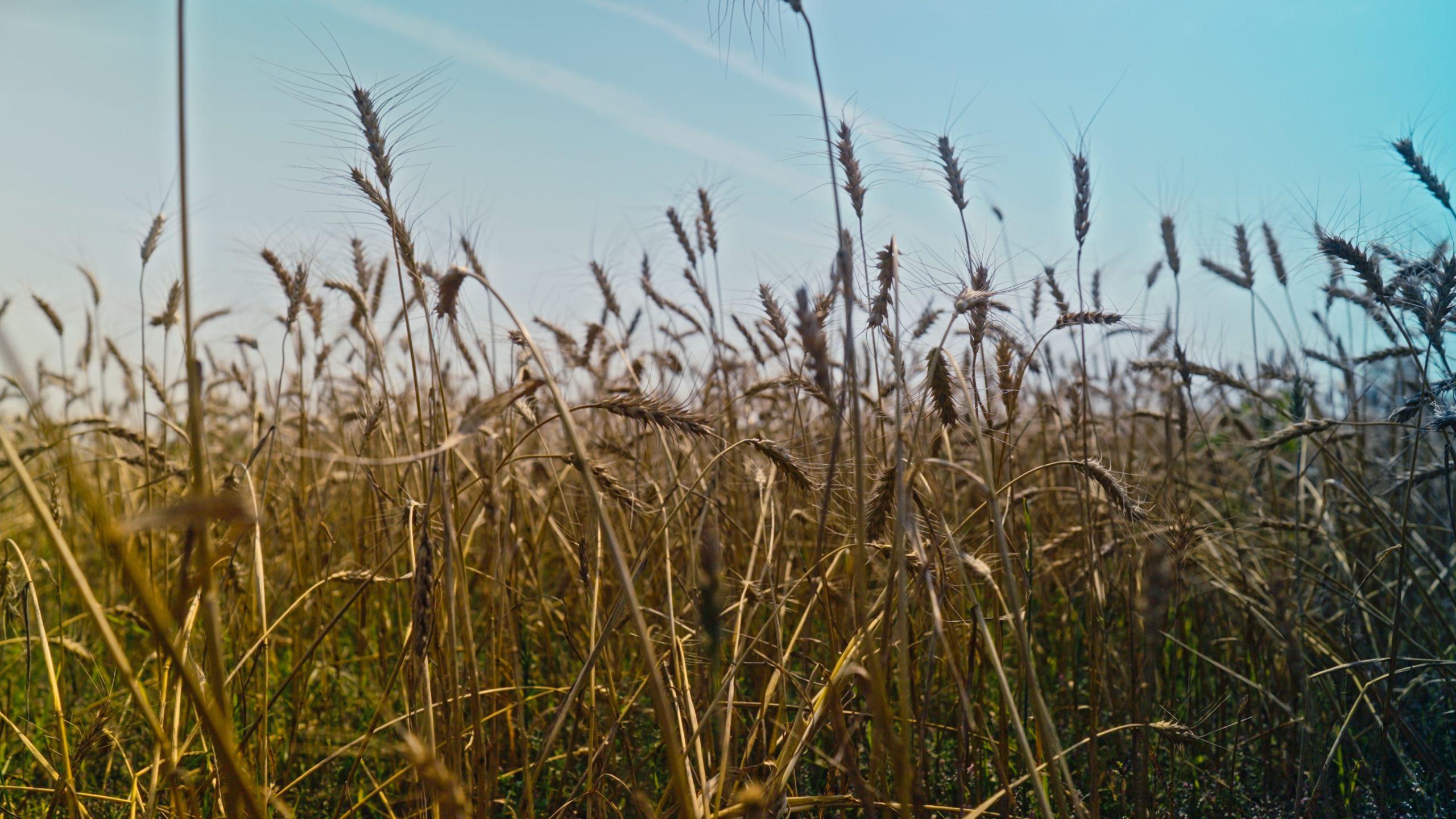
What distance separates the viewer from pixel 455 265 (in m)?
1.31

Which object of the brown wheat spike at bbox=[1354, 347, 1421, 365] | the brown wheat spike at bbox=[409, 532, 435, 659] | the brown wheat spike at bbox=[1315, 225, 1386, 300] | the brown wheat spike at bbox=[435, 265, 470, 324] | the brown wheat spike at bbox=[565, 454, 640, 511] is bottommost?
the brown wheat spike at bbox=[409, 532, 435, 659]

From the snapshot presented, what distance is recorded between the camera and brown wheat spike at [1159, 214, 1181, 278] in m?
3.18

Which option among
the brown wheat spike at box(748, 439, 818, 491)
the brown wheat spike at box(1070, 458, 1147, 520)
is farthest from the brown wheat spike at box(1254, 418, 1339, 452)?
the brown wheat spike at box(748, 439, 818, 491)

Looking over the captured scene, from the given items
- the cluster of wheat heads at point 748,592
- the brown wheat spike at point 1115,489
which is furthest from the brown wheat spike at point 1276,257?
the brown wheat spike at point 1115,489

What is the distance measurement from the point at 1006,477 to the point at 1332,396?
278 cm

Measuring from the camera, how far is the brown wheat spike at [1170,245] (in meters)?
3.18

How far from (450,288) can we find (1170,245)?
2885mm

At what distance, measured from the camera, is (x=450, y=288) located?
4.39ft

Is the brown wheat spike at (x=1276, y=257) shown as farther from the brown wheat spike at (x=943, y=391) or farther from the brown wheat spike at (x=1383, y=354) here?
the brown wheat spike at (x=943, y=391)

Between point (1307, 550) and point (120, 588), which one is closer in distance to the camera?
point (1307, 550)

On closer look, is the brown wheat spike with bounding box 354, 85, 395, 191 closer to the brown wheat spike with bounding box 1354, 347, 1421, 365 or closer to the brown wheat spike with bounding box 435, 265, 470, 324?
the brown wheat spike with bounding box 435, 265, 470, 324

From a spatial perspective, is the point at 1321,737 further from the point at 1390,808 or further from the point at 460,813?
the point at 460,813

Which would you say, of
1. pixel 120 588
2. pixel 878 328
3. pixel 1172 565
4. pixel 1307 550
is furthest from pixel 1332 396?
→ pixel 120 588

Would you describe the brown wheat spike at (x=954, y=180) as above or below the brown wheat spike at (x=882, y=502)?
above
